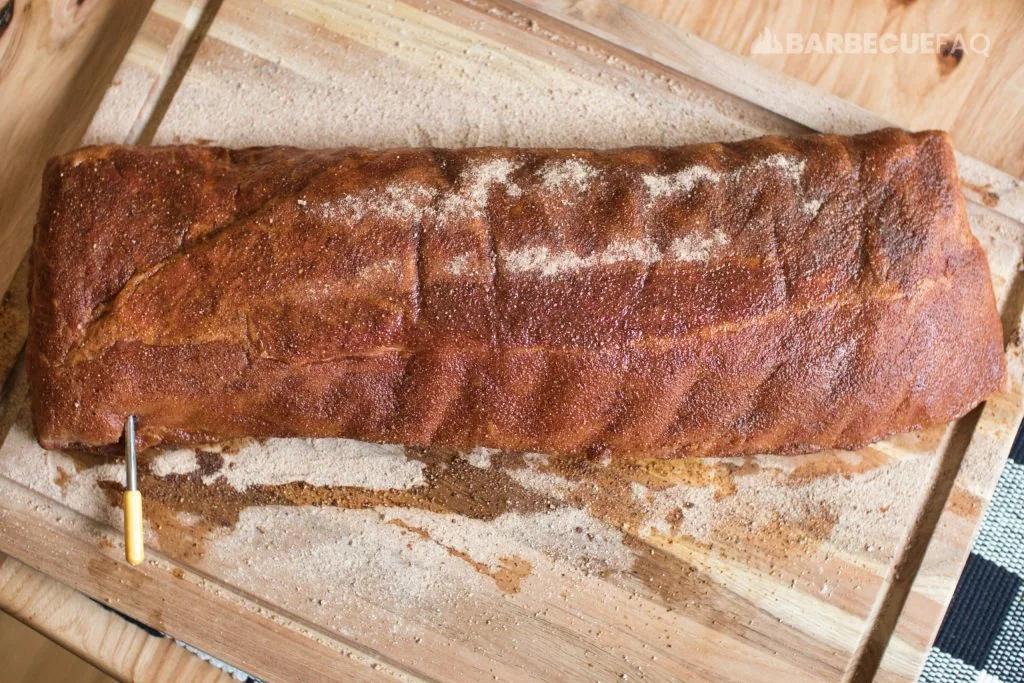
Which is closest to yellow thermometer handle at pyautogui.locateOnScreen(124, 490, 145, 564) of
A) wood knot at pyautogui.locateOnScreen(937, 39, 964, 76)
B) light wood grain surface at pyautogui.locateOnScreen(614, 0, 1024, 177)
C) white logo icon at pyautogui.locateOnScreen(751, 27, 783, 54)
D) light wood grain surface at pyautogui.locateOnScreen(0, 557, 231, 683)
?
light wood grain surface at pyautogui.locateOnScreen(0, 557, 231, 683)

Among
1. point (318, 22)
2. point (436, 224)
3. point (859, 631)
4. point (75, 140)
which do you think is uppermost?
point (318, 22)

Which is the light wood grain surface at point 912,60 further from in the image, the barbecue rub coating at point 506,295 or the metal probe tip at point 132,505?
the metal probe tip at point 132,505

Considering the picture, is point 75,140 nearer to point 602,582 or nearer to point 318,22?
point 318,22

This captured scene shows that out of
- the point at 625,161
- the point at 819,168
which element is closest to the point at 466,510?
the point at 625,161

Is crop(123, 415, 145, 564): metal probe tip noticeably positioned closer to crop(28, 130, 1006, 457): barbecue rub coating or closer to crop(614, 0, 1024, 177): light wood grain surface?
crop(28, 130, 1006, 457): barbecue rub coating

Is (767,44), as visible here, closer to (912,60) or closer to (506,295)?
(912,60)

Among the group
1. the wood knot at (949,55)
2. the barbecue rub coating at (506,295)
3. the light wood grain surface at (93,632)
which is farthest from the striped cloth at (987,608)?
the light wood grain surface at (93,632)
